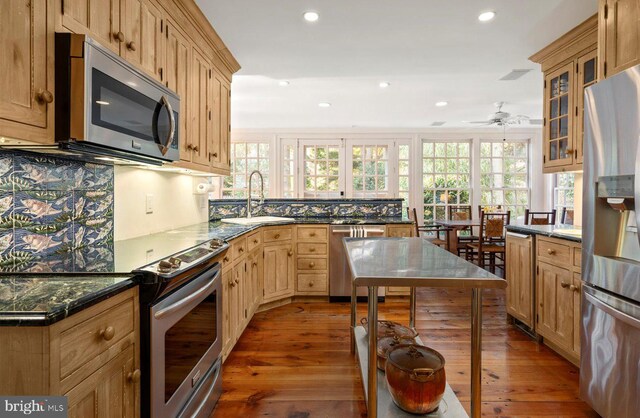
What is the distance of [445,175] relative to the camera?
650 cm

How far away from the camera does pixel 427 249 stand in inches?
70.7

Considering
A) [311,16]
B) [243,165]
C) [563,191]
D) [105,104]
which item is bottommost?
[563,191]

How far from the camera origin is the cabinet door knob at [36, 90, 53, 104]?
1141mm

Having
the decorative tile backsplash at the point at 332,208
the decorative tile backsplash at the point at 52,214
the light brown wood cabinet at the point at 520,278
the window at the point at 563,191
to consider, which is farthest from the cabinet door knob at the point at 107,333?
the window at the point at 563,191

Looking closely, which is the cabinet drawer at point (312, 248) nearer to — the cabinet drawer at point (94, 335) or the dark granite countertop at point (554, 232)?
the dark granite countertop at point (554, 232)

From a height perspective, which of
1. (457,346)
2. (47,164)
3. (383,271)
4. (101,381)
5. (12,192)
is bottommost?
(457,346)

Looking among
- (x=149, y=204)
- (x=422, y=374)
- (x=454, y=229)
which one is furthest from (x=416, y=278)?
(x=454, y=229)

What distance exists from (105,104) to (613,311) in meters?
2.38

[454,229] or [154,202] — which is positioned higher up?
[154,202]

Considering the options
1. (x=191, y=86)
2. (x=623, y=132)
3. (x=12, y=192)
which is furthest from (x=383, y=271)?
(x=191, y=86)

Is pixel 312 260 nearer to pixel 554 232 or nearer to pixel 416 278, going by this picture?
pixel 554 232

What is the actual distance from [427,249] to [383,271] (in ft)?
2.06

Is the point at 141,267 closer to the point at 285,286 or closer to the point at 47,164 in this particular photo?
the point at 47,164

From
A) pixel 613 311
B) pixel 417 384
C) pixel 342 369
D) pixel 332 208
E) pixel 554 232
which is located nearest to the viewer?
pixel 417 384
